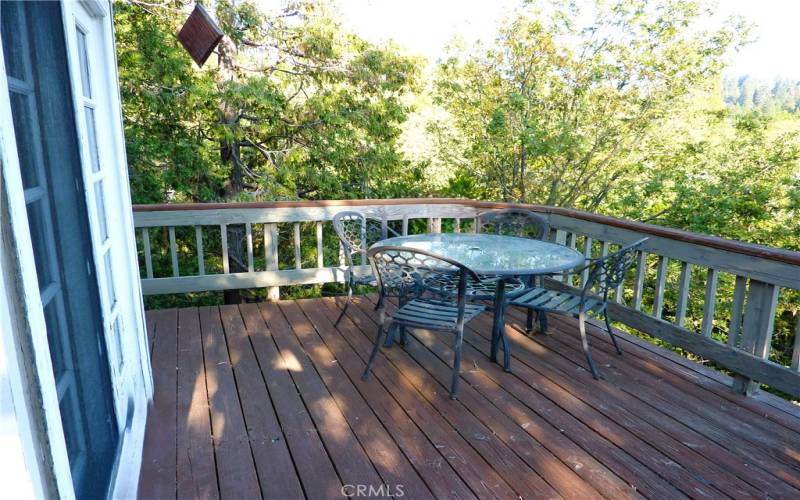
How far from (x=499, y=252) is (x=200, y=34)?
2032 mm

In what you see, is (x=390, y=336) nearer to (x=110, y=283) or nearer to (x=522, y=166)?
(x=110, y=283)

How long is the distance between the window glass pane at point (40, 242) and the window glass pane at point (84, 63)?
783mm

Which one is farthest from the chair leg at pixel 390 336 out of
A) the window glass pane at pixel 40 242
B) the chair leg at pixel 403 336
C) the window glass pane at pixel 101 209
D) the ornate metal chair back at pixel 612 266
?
the window glass pane at pixel 40 242

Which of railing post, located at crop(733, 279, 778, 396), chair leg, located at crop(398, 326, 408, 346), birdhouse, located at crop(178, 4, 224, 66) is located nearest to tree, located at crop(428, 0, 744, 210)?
chair leg, located at crop(398, 326, 408, 346)

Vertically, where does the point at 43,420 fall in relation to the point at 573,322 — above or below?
above

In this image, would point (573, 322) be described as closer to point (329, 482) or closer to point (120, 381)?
point (329, 482)

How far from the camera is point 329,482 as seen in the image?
1.99 m

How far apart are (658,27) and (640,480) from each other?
29.3ft

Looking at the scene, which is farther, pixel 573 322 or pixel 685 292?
pixel 573 322

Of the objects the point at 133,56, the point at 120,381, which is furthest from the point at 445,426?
the point at 133,56

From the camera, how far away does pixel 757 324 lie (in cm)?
271

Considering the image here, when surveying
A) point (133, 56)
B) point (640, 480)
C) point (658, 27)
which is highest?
point (658, 27)

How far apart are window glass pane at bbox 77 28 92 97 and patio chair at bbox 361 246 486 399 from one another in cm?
139

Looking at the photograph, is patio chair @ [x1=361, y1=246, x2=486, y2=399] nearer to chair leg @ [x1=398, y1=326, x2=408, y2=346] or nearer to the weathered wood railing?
chair leg @ [x1=398, y1=326, x2=408, y2=346]
